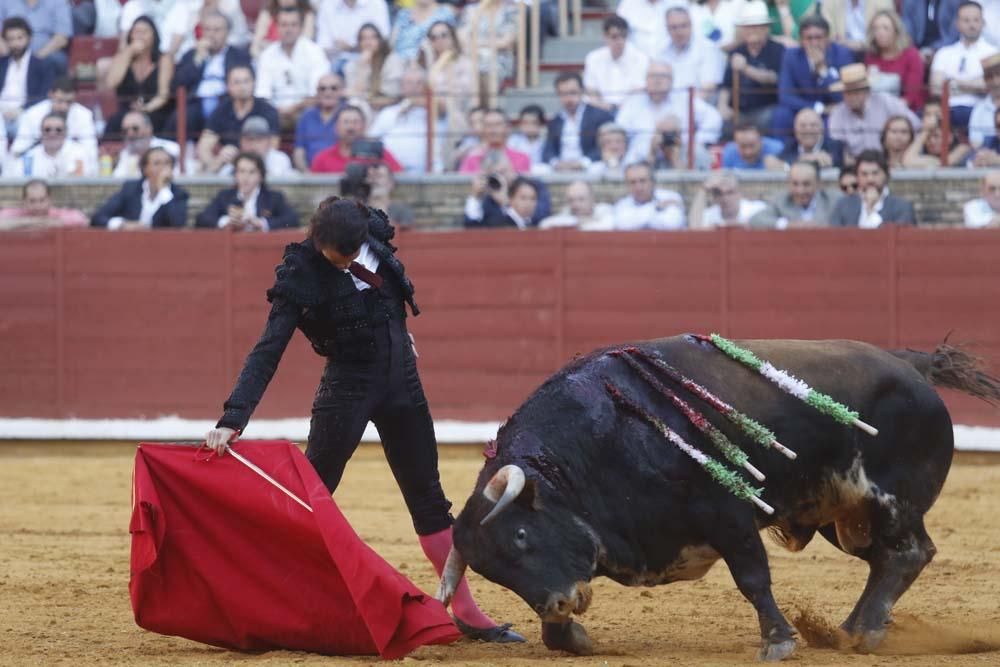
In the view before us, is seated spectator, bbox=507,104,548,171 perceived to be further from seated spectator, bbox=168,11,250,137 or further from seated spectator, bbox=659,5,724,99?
seated spectator, bbox=168,11,250,137

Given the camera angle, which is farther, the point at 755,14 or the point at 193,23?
the point at 193,23

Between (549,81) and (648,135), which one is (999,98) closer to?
(648,135)

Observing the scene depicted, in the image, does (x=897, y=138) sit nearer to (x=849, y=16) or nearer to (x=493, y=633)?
(x=849, y=16)

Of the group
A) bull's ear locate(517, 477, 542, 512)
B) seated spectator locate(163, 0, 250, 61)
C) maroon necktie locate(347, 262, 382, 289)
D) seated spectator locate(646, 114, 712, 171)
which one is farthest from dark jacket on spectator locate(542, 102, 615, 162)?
bull's ear locate(517, 477, 542, 512)

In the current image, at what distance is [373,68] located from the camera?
12609 millimetres

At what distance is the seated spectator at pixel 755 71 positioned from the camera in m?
11.7

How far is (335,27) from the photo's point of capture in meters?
12.9

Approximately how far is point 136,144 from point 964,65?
5834 mm

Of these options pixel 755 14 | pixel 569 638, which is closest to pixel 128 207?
pixel 755 14

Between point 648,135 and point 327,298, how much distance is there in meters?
6.89

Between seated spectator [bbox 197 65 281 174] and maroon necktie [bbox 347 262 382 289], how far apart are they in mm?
7142

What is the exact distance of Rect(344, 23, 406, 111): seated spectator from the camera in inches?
492

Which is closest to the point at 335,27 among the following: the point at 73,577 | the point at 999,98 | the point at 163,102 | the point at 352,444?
the point at 163,102

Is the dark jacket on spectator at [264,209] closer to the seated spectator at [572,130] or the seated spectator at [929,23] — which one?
the seated spectator at [572,130]
